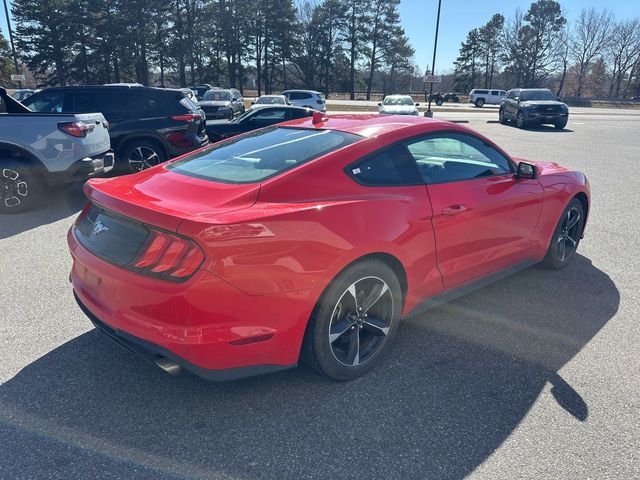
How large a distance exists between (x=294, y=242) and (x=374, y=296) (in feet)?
2.50

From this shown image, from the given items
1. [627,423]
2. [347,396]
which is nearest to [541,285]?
[627,423]

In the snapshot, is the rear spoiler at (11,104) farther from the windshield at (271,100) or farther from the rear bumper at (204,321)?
the windshield at (271,100)

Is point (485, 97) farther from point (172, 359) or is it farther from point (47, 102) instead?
point (172, 359)

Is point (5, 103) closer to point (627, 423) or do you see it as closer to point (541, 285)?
point (541, 285)

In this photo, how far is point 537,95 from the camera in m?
23.0

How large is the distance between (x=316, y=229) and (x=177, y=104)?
24.3 ft

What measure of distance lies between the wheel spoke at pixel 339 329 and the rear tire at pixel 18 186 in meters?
5.64

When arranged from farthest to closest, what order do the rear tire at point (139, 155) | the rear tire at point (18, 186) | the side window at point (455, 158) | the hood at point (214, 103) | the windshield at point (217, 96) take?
the windshield at point (217, 96), the hood at point (214, 103), the rear tire at point (139, 155), the rear tire at point (18, 186), the side window at point (455, 158)

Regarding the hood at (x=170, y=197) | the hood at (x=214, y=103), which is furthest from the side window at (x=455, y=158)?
the hood at (x=214, y=103)

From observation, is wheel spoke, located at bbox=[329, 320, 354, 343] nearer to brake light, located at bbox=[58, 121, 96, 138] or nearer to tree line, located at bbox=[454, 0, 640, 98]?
brake light, located at bbox=[58, 121, 96, 138]

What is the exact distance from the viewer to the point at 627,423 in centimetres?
245

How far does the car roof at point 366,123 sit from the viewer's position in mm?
3123

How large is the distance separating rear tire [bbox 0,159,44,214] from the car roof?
453 cm

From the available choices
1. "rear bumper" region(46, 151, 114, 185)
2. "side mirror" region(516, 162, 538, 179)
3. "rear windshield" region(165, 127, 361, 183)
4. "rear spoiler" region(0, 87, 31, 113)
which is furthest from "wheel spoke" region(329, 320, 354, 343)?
"rear spoiler" region(0, 87, 31, 113)
